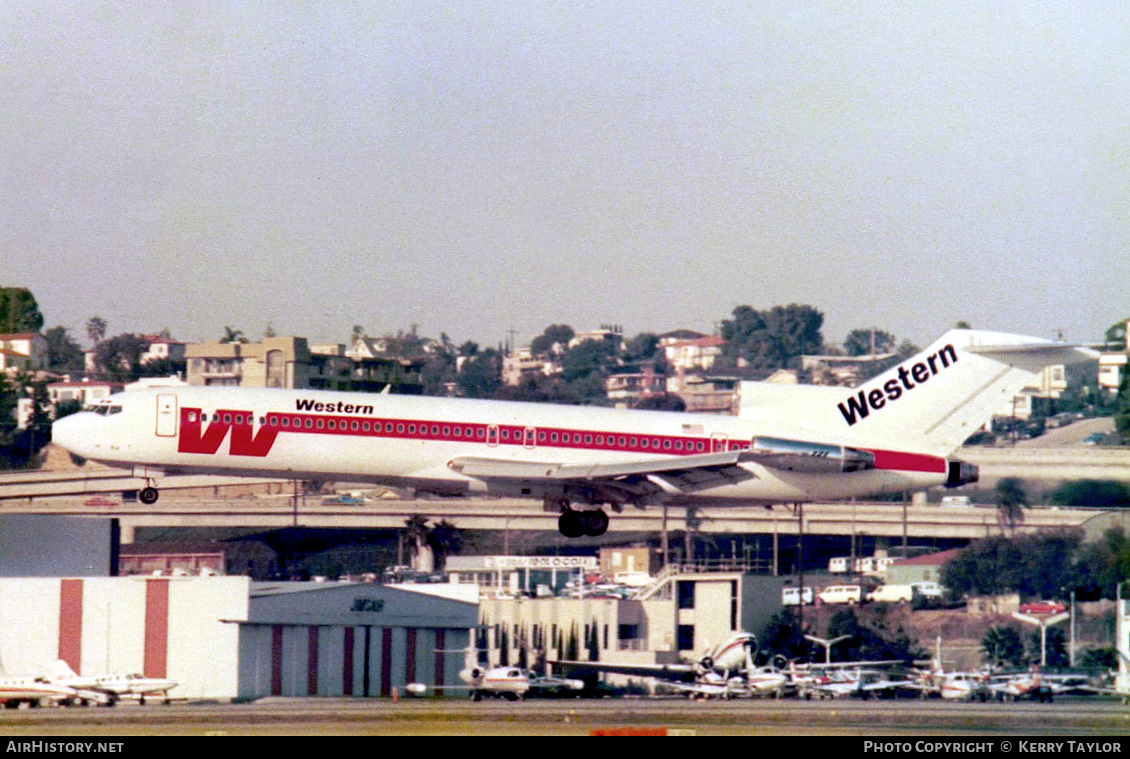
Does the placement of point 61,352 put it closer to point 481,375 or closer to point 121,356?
point 121,356

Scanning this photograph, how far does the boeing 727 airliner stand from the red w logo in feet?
0.08

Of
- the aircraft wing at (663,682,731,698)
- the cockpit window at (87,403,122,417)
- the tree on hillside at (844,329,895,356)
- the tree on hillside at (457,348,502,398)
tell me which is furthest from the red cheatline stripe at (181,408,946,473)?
the tree on hillside at (844,329,895,356)

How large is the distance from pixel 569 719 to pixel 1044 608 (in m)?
23.6

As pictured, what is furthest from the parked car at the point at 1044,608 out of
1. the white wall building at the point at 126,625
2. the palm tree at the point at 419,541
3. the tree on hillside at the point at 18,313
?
the tree on hillside at the point at 18,313

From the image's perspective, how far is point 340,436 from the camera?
3909 centimetres

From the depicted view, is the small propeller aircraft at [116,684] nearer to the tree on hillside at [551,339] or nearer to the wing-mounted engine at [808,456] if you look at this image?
the wing-mounted engine at [808,456]

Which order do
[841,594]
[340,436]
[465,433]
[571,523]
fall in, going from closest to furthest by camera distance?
[340,436] → [465,433] → [571,523] → [841,594]

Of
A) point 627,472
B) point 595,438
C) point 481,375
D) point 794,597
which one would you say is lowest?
point 794,597

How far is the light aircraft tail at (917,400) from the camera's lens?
42594mm

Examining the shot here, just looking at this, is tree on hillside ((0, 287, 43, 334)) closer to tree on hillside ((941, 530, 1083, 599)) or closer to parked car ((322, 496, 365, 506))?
parked car ((322, 496, 365, 506))

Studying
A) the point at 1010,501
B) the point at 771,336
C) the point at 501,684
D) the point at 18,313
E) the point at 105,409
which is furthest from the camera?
the point at 771,336

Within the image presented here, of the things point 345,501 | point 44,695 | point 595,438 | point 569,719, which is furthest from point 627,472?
point 345,501

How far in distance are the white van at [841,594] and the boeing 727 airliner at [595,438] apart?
3053cm
